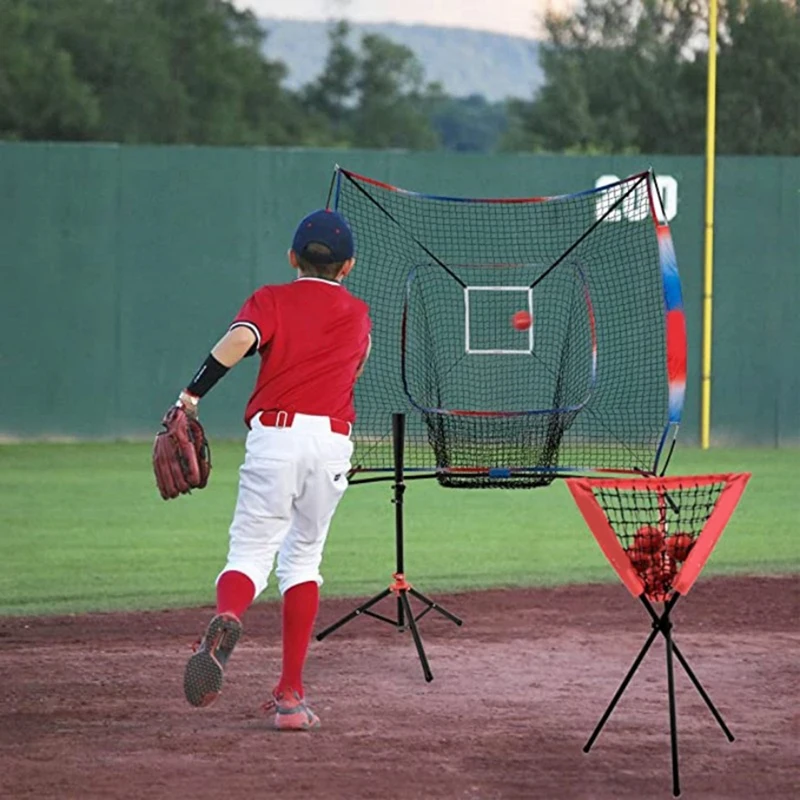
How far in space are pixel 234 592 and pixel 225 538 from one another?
601 cm

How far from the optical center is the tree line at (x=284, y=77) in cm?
4669

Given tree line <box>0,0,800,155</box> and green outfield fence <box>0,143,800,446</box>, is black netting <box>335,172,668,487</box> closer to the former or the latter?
green outfield fence <box>0,143,800,446</box>

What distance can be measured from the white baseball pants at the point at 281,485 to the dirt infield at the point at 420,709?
678mm

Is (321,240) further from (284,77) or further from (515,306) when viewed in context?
(284,77)

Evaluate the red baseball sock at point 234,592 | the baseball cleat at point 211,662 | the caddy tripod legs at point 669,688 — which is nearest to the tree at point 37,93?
the red baseball sock at point 234,592

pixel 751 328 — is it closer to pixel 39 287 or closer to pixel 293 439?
pixel 39 287

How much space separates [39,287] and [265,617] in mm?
10319

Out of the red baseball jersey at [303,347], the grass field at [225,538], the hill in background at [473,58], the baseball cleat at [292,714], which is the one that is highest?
the hill in background at [473,58]

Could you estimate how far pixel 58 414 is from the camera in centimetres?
1933

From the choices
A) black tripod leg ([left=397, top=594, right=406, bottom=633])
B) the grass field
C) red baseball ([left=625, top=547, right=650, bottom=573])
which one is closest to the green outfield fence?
the grass field

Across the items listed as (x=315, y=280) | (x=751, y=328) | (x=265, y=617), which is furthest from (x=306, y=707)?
(x=751, y=328)

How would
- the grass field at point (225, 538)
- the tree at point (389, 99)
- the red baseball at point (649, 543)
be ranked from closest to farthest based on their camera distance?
the red baseball at point (649, 543) → the grass field at point (225, 538) → the tree at point (389, 99)

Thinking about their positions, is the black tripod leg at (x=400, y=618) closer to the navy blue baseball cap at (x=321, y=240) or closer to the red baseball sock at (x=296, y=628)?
the red baseball sock at (x=296, y=628)

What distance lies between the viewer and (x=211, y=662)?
6.46 meters
